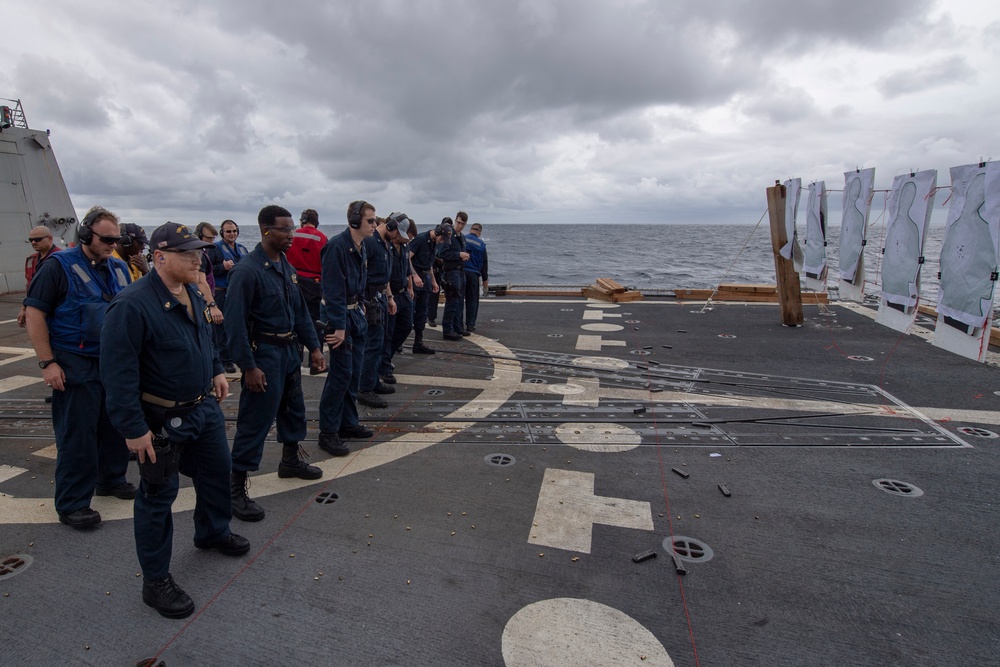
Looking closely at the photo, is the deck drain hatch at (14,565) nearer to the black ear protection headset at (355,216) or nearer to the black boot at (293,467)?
the black boot at (293,467)

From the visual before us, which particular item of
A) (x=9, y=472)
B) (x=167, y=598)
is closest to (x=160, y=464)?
(x=167, y=598)

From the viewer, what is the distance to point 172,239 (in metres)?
2.69

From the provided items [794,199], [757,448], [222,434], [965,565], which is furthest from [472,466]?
[794,199]

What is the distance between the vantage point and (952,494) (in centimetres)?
402

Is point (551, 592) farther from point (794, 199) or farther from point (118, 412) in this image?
→ point (794, 199)

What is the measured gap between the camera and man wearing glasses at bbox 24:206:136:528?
3.49 meters

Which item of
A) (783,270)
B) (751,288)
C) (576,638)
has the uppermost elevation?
(783,270)

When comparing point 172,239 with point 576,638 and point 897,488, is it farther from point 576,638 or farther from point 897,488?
point 897,488

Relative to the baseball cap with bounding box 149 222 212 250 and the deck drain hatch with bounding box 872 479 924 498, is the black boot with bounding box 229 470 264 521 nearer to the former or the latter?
the baseball cap with bounding box 149 222 212 250

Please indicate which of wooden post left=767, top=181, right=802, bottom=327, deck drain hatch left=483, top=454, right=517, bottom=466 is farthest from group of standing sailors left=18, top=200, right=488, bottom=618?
wooden post left=767, top=181, right=802, bottom=327

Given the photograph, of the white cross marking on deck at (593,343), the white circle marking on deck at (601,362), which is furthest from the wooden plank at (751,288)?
the white circle marking on deck at (601,362)

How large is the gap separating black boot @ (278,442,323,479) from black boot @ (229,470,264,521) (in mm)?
415

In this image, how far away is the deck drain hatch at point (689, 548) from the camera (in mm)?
3252

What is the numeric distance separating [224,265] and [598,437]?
232 inches
